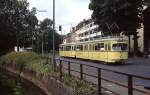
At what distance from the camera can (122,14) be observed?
6631cm

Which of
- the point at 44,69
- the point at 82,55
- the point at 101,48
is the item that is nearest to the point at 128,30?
the point at 82,55

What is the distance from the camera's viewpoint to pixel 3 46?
78.6m

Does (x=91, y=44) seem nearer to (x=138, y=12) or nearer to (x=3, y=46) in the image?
(x=138, y=12)

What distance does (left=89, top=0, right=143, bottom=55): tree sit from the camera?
214 ft

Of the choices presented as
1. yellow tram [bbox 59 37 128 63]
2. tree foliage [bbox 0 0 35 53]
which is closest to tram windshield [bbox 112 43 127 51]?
yellow tram [bbox 59 37 128 63]

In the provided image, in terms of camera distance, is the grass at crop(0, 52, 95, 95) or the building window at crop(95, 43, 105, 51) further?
the building window at crop(95, 43, 105, 51)

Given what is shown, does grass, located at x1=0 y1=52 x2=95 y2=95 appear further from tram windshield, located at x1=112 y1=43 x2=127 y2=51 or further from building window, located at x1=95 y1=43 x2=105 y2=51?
tram windshield, located at x1=112 y1=43 x2=127 y2=51

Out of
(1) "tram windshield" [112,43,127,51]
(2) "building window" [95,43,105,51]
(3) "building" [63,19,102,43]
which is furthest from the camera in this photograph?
(3) "building" [63,19,102,43]

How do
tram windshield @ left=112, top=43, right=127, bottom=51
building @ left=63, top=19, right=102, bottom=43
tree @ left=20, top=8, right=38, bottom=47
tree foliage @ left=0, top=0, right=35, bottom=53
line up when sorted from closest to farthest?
tram windshield @ left=112, top=43, right=127, bottom=51
tree foliage @ left=0, top=0, right=35, bottom=53
tree @ left=20, top=8, right=38, bottom=47
building @ left=63, top=19, right=102, bottom=43

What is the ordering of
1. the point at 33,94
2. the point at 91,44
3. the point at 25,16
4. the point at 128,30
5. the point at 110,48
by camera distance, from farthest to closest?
the point at 25,16 < the point at 128,30 < the point at 91,44 < the point at 110,48 < the point at 33,94

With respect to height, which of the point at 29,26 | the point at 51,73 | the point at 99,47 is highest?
the point at 29,26

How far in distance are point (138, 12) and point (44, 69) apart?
38985mm

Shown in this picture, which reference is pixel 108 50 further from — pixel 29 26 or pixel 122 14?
pixel 29 26

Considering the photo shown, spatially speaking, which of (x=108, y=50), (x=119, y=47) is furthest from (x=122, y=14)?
(x=108, y=50)
